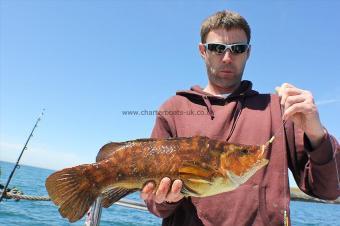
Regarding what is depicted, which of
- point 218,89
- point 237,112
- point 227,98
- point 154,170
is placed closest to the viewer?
point 154,170

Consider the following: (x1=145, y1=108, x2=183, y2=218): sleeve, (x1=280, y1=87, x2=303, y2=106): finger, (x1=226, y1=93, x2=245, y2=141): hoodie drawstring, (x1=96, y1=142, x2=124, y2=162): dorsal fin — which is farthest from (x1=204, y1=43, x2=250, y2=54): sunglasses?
(x1=96, y1=142, x2=124, y2=162): dorsal fin

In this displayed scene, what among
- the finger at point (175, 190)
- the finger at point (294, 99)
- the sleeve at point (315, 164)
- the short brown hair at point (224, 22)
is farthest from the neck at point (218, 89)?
the finger at point (175, 190)

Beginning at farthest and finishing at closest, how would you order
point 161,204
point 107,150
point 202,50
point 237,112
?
point 202,50
point 237,112
point 161,204
point 107,150

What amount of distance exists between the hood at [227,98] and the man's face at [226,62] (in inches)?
5.4

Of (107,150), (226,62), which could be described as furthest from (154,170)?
(226,62)

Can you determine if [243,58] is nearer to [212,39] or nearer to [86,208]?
[212,39]

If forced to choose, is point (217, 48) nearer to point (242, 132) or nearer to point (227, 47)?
point (227, 47)

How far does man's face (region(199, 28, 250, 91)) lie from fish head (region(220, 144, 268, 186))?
1.39 metres

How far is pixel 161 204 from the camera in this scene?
3.21 m

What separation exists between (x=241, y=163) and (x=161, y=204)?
838 millimetres

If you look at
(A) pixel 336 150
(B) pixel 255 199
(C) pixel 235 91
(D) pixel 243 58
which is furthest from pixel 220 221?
(D) pixel 243 58

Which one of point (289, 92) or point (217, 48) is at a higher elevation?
point (217, 48)

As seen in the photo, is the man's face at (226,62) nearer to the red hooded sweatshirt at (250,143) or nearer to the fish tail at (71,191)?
the red hooded sweatshirt at (250,143)

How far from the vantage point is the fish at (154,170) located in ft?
9.12
